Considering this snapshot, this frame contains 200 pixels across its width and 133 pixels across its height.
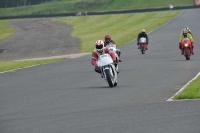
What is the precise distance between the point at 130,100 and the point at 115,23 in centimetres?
5316

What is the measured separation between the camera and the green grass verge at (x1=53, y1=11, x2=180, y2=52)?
5134 cm

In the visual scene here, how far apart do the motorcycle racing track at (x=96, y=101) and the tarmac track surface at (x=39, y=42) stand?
15254mm

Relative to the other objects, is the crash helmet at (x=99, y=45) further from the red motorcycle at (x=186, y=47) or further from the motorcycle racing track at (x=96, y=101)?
the red motorcycle at (x=186, y=47)

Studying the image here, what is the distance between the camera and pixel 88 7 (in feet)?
344

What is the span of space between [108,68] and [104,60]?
1.03ft

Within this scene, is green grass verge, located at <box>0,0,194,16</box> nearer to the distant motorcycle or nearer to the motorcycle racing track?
the motorcycle racing track

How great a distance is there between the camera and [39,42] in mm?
50656

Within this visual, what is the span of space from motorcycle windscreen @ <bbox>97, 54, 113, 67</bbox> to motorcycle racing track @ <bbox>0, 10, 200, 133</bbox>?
0.66 metres

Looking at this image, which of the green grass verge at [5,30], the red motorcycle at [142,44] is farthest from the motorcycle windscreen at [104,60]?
the green grass verge at [5,30]

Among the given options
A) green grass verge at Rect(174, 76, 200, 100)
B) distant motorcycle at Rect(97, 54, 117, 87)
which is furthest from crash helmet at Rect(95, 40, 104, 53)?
green grass verge at Rect(174, 76, 200, 100)

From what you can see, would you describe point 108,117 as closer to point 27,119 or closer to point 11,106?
point 27,119

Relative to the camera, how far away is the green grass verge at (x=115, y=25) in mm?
51344

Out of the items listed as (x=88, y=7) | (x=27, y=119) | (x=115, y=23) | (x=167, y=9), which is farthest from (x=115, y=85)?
(x=88, y=7)

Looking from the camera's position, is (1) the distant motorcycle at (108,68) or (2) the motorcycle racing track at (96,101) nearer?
(2) the motorcycle racing track at (96,101)
